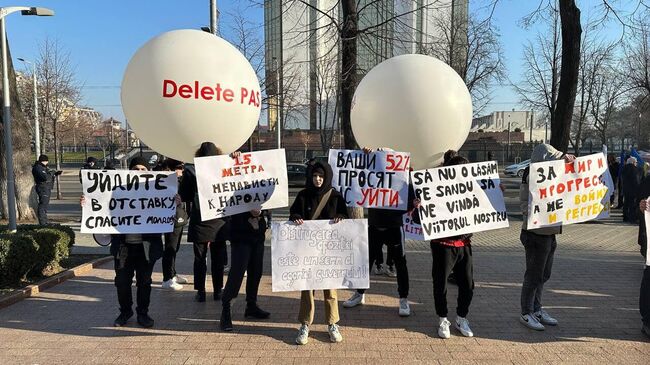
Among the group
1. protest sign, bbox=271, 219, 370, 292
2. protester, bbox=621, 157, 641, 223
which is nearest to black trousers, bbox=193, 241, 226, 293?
protest sign, bbox=271, 219, 370, 292

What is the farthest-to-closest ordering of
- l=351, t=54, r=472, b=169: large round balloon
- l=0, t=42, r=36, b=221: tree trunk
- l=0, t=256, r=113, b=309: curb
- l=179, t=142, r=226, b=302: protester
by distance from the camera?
l=0, t=42, r=36, b=221: tree trunk, l=0, t=256, r=113, b=309: curb, l=179, t=142, r=226, b=302: protester, l=351, t=54, r=472, b=169: large round balloon

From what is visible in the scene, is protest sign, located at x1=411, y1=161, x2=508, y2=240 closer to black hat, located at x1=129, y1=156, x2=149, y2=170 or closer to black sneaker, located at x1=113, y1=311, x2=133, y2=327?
black hat, located at x1=129, y1=156, x2=149, y2=170

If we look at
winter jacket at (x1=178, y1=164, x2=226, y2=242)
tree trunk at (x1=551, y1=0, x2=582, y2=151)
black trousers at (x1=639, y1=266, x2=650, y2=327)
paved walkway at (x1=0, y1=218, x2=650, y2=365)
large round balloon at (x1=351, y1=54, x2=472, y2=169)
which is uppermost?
tree trunk at (x1=551, y1=0, x2=582, y2=151)

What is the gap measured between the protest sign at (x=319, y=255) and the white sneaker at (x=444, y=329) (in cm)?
87

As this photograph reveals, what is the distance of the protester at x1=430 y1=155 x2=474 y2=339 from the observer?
14.6 ft

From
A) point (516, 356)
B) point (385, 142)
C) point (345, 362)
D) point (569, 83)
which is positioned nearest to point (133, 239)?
point (345, 362)

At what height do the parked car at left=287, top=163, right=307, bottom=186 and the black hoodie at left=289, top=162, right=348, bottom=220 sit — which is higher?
the black hoodie at left=289, top=162, right=348, bottom=220

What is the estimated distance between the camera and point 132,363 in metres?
3.86

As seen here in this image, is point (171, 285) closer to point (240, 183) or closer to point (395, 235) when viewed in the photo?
point (240, 183)

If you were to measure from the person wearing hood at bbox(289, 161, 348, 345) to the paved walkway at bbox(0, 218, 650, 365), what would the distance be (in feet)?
0.64

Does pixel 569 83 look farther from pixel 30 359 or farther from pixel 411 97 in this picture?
pixel 30 359

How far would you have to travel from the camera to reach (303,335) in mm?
4277

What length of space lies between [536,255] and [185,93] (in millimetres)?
4050

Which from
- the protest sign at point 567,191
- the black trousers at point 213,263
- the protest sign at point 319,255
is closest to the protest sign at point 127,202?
the black trousers at point 213,263
